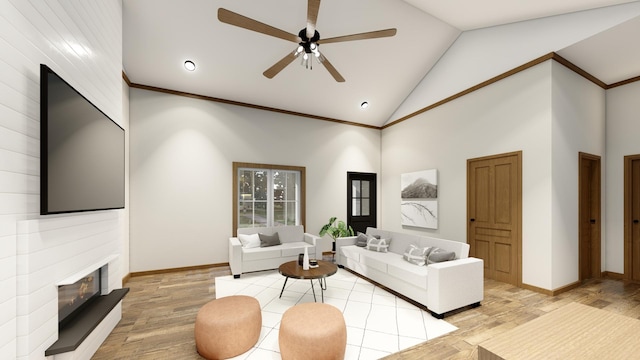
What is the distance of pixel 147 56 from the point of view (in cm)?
407

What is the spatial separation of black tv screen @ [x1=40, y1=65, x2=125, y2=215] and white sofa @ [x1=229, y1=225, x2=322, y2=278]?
2.30m

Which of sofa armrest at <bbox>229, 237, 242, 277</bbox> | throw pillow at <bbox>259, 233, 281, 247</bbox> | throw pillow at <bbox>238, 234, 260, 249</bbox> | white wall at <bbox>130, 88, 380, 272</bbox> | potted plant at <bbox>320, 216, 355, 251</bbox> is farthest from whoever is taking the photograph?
potted plant at <bbox>320, 216, 355, 251</bbox>

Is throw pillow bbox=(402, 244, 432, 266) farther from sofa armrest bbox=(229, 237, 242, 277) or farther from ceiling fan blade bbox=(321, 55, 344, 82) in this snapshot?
sofa armrest bbox=(229, 237, 242, 277)

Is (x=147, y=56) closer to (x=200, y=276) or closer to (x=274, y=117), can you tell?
(x=274, y=117)

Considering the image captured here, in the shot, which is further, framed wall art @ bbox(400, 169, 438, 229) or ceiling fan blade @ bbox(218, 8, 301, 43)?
framed wall art @ bbox(400, 169, 438, 229)

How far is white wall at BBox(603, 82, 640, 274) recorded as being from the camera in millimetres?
4230

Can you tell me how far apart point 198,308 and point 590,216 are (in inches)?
248

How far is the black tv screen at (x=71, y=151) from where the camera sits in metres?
1.64

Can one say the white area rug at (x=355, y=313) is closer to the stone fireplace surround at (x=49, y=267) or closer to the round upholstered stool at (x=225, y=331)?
the round upholstered stool at (x=225, y=331)

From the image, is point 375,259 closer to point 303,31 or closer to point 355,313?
point 355,313

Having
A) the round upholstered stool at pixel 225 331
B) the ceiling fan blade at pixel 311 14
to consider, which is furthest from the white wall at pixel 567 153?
the round upholstered stool at pixel 225 331

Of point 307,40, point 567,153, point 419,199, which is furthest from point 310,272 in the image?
point 567,153

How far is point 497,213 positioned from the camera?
4.29 metres

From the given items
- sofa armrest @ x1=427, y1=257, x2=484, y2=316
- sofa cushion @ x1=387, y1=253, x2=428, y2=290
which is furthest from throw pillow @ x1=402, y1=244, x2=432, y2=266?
sofa armrest @ x1=427, y1=257, x2=484, y2=316
